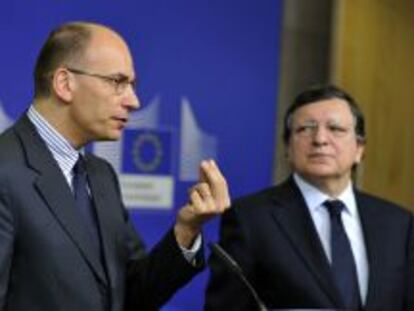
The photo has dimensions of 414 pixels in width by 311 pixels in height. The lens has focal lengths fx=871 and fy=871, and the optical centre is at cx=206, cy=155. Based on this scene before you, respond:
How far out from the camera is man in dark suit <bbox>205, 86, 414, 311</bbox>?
2.36 m

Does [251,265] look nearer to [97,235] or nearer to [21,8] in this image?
[97,235]

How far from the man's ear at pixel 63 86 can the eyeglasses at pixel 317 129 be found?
93 centimetres

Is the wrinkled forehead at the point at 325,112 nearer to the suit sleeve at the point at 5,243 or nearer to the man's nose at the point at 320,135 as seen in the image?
the man's nose at the point at 320,135

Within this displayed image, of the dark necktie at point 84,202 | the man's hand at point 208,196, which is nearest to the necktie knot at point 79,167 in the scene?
the dark necktie at point 84,202

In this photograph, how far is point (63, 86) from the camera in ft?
6.00

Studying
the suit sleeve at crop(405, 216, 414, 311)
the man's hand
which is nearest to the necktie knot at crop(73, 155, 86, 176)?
the man's hand

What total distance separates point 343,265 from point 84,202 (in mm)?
861

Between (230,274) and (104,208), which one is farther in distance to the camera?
(230,274)

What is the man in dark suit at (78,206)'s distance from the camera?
168 centimetres

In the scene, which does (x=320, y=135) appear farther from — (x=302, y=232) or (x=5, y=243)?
(x=5, y=243)

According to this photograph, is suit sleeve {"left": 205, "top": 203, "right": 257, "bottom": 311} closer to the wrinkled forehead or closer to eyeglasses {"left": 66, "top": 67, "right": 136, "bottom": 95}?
the wrinkled forehead

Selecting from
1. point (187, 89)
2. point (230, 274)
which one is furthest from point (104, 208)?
point (187, 89)

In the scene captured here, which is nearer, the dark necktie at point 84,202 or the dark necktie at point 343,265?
the dark necktie at point 84,202

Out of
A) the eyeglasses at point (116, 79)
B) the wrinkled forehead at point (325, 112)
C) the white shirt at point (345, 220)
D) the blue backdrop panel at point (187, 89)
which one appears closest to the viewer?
the eyeglasses at point (116, 79)
